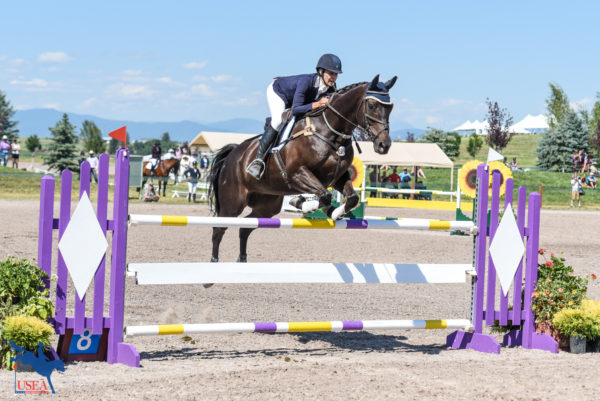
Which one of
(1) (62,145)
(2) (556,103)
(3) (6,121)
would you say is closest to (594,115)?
(2) (556,103)

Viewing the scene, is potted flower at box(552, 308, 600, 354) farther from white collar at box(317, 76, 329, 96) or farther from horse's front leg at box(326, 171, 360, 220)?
white collar at box(317, 76, 329, 96)

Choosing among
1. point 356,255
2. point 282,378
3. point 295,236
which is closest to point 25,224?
point 295,236

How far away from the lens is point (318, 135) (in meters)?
5.99

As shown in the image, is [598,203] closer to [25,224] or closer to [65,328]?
[25,224]

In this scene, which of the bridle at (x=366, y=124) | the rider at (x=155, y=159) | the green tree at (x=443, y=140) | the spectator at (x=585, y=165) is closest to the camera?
the bridle at (x=366, y=124)

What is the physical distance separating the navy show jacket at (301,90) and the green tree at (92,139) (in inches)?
2037

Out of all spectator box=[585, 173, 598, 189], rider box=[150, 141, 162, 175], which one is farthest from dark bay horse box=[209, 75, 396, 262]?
spectator box=[585, 173, 598, 189]

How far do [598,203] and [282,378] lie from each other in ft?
92.2

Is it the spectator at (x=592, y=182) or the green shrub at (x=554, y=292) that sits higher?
the spectator at (x=592, y=182)

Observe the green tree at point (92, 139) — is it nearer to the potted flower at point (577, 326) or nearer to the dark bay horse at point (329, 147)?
the dark bay horse at point (329, 147)

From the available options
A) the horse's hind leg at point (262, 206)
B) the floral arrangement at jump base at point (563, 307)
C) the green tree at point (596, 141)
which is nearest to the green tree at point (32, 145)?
the green tree at point (596, 141)

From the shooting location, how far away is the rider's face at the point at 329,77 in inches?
240

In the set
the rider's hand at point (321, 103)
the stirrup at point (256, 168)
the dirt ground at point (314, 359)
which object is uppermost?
the rider's hand at point (321, 103)

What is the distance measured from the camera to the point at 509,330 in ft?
18.9
